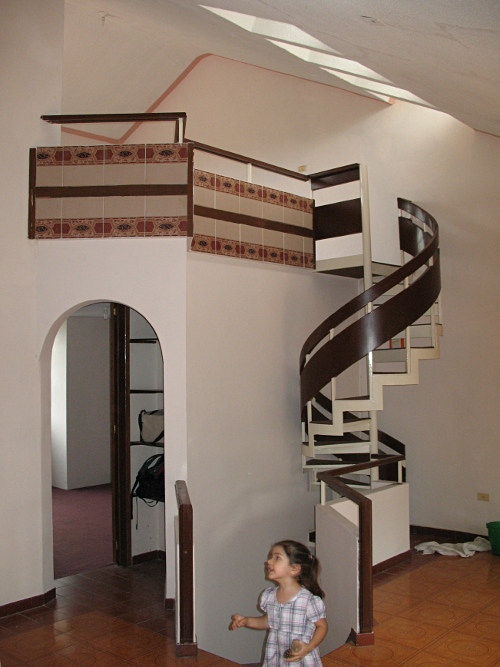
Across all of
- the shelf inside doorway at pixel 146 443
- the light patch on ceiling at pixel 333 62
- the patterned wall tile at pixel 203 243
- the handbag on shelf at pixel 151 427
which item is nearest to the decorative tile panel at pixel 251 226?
the patterned wall tile at pixel 203 243

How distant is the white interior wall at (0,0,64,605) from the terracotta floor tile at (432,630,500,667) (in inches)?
116

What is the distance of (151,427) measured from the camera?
20.8 feet

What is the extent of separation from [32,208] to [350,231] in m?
2.92

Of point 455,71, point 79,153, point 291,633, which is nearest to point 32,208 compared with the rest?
point 79,153

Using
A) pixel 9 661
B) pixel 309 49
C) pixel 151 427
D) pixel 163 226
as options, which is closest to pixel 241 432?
pixel 151 427

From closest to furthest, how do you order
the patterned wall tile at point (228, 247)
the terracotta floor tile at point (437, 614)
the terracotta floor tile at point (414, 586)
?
the terracotta floor tile at point (437, 614)
the terracotta floor tile at point (414, 586)
the patterned wall tile at point (228, 247)

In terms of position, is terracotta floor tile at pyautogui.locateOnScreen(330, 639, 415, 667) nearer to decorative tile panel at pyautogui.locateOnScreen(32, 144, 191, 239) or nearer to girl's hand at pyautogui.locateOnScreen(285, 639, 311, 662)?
girl's hand at pyautogui.locateOnScreen(285, 639, 311, 662)

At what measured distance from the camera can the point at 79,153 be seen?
17.0 feet

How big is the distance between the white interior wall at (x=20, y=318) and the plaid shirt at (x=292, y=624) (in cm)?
255

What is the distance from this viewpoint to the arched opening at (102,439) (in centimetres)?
629

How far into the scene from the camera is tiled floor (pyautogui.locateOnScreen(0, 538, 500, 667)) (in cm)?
396

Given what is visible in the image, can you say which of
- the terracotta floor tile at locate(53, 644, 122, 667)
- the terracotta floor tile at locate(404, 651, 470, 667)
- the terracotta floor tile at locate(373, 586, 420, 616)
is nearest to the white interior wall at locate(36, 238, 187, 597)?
the terracotta floor tile at locate(53, 644, 122, 667)

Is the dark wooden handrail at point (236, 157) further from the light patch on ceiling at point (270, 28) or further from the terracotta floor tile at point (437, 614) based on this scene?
the terracotta floor tile at point (437, 614)

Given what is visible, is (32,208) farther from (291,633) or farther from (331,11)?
(291,633)
